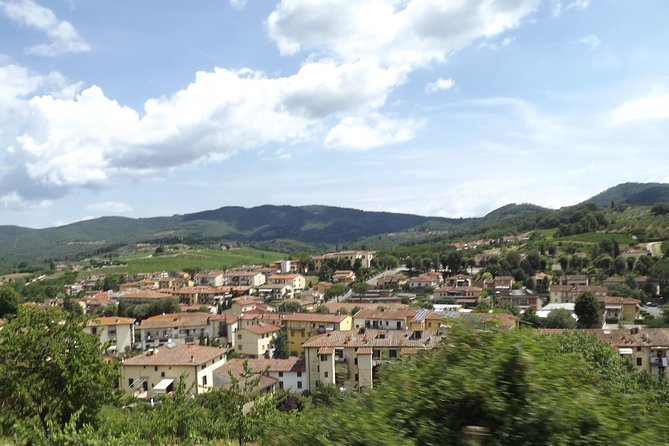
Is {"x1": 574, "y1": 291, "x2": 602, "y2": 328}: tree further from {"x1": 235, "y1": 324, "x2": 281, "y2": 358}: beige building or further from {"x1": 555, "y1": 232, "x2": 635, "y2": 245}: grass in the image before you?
{"x1": 555, "y1": 232, "x2": 635, "y2": 245}: grass

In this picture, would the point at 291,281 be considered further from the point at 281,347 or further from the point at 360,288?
the point at 281,347

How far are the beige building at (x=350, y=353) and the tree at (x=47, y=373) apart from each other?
Result: 2303 centimetres

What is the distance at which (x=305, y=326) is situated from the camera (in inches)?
1854

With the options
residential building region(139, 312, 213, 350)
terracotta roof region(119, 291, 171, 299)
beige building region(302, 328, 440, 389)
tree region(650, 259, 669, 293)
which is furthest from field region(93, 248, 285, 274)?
tree region(650, 259, 669, 293)

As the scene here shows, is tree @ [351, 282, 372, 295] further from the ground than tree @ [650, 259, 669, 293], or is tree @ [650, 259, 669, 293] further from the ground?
tree @ [650, 259, 669, 293]

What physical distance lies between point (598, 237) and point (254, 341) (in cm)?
7635

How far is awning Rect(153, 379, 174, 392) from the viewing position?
3075 cm

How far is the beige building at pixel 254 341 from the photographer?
4534 centimetres

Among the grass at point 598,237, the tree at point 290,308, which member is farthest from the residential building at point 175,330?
the grass at point 598,237

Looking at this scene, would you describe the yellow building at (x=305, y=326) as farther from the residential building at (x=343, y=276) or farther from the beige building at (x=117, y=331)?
the residential building at (x=343, y=276)

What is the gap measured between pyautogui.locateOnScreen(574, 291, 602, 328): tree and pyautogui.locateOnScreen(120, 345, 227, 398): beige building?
35.3m

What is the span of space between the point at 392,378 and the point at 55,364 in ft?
30.7

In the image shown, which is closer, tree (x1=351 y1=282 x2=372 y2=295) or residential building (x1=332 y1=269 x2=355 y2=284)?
tree (x1=351 y1=282 x2=372 y2=295)

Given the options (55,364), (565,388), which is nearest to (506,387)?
(565,388)
